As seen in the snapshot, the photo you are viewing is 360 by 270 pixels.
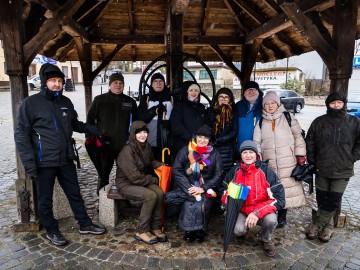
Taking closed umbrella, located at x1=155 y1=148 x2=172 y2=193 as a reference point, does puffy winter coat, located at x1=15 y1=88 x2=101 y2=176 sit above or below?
above

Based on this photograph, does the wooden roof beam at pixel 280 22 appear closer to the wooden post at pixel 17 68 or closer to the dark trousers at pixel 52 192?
the wooden post at pixel 17 68

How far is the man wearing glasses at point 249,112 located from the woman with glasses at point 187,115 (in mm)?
512

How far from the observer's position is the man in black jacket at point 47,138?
125 inches

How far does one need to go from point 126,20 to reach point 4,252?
5548 mm

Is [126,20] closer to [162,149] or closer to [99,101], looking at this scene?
[99,101]

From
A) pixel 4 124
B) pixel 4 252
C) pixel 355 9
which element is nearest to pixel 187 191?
pixel 4 252

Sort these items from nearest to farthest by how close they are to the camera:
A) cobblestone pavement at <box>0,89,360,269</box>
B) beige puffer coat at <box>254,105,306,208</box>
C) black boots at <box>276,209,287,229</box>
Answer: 1. cobblestone pavement at <box>0,89,360,269</box>
2. beige puffer coat at <box>254,105,306,208</box>
3. black boots at <box>276,209,287,229</box>

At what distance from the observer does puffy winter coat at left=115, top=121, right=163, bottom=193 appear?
11.7 feet

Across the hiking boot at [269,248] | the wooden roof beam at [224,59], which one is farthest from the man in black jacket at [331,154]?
the wooden roof beam at [224,59]

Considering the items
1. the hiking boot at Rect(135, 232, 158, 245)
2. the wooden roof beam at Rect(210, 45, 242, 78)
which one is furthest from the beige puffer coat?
the wooden roof beam at Rect(210, 45, 242, 78)

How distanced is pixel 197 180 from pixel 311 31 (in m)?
2.33

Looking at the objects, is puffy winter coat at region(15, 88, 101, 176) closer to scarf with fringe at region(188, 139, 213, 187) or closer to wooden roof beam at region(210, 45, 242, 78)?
scarf with fringe at region(188, 139, 213, 187)

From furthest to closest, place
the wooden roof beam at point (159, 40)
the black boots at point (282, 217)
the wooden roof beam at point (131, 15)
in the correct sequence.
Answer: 1. the wooden roof beam at point (159, 40)
2. the wooden roof beam at point (131, 15)
3. the black boots at point (282, 217)

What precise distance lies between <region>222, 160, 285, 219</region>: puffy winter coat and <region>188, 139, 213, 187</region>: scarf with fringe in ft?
1.44
